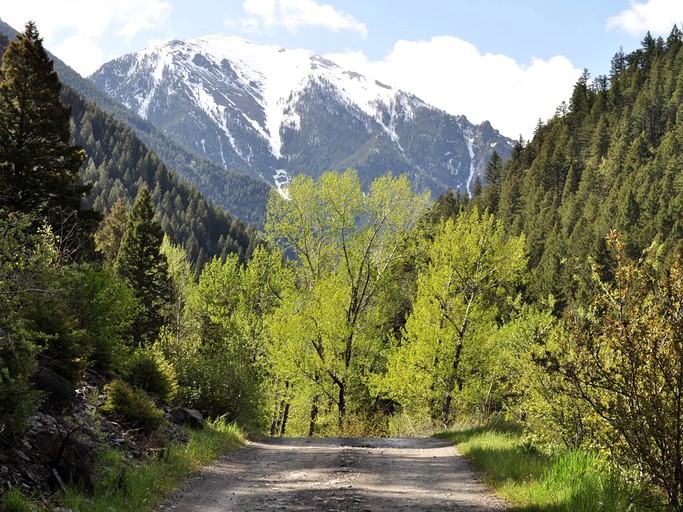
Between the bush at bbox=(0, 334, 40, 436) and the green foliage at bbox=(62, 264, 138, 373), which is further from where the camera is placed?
the green foliage at bbox=(62, 264, 138, 373)

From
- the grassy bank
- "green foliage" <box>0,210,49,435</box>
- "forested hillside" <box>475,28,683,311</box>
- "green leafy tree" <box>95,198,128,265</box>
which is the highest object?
"forested hillside" <box>475,28,683,311</box>

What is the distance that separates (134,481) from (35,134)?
22946 mm

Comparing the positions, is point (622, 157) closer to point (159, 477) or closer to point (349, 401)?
point (349, 401)

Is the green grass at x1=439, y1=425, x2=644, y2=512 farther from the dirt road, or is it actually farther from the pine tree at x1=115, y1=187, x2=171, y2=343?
the pine tree at x1=115, y1=187, x2=171, y2=343

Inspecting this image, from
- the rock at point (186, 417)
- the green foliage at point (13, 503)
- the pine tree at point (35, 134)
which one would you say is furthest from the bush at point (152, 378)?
the green foliage at point (13, 503)

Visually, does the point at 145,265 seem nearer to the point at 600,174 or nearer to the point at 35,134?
the point at 35,134

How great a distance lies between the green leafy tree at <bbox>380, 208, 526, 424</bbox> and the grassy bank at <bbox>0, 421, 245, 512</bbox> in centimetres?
1205

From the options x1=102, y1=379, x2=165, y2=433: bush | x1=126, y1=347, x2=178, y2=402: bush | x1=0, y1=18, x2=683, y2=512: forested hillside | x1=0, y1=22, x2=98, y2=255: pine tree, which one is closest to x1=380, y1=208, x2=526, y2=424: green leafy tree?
x1=0, y1=18, x2=683, y2=512: forested hillside

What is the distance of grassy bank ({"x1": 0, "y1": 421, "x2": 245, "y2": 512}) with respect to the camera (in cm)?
788

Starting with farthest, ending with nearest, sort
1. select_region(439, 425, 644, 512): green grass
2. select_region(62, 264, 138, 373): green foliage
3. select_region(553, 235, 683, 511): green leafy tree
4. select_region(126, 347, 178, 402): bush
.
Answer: select_region(126, 347, 178, 402): bush, select_region(62, 264, 138, 373): green foliage, select_region(439, 425, 644, 512): green grass, select_region(553, 235, 683, 511): green leafy tree

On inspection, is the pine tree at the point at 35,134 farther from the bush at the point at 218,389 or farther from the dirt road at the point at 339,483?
the dirt road at the point at 339,483

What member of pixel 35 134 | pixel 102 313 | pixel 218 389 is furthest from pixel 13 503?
pixel 35 134

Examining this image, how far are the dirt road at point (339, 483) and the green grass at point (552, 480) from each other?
419mm

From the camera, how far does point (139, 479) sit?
9547mm
